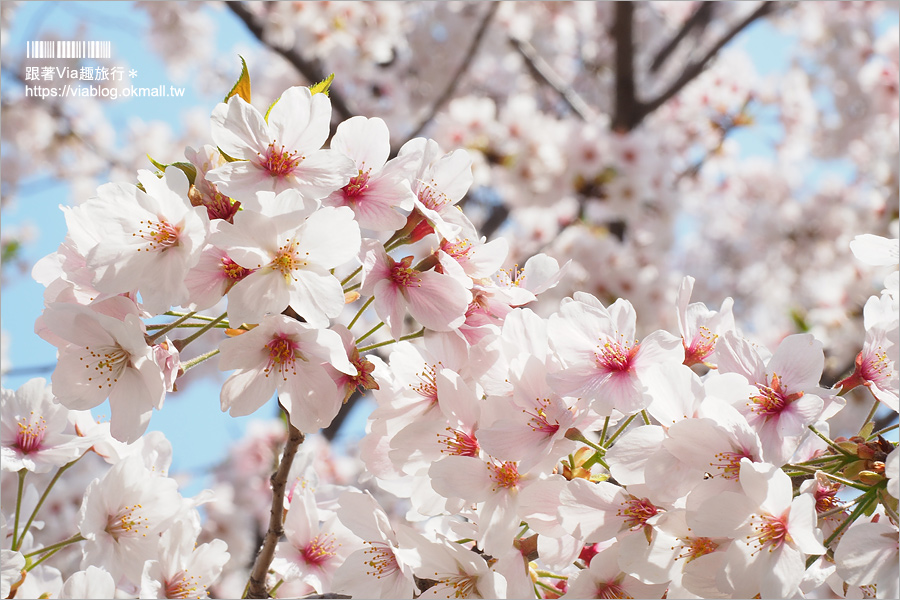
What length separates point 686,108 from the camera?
640 centimetres

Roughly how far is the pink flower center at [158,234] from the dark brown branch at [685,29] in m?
5.40

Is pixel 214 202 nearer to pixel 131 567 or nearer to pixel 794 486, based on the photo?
pixel 131 567

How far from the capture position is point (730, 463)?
0.90 meters

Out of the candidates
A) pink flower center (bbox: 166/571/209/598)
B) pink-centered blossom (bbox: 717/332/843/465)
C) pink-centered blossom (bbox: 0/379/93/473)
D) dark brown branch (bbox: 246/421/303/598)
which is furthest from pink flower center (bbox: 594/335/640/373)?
pink-centered blossom (bbox: 0/379/93/473)

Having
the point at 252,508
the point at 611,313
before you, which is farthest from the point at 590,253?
the point at 611,313

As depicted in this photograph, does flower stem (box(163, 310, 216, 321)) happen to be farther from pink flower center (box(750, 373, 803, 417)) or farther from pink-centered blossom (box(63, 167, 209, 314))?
pink flower center (box(750, 373, 803, 417))

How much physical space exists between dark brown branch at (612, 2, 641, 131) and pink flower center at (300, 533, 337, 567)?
A: 394 cm

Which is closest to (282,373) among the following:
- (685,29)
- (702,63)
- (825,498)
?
(825,498)

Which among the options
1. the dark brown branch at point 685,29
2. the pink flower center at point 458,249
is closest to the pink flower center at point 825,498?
Result: the pink flower center at point 458,249

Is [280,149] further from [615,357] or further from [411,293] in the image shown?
[615,357]

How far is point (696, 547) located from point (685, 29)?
5390 mm

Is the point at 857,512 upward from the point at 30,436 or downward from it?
upward

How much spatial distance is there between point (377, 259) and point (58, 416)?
0.70m

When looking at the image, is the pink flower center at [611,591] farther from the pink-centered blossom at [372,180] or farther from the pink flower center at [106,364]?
the pink flower center at [106,364]
